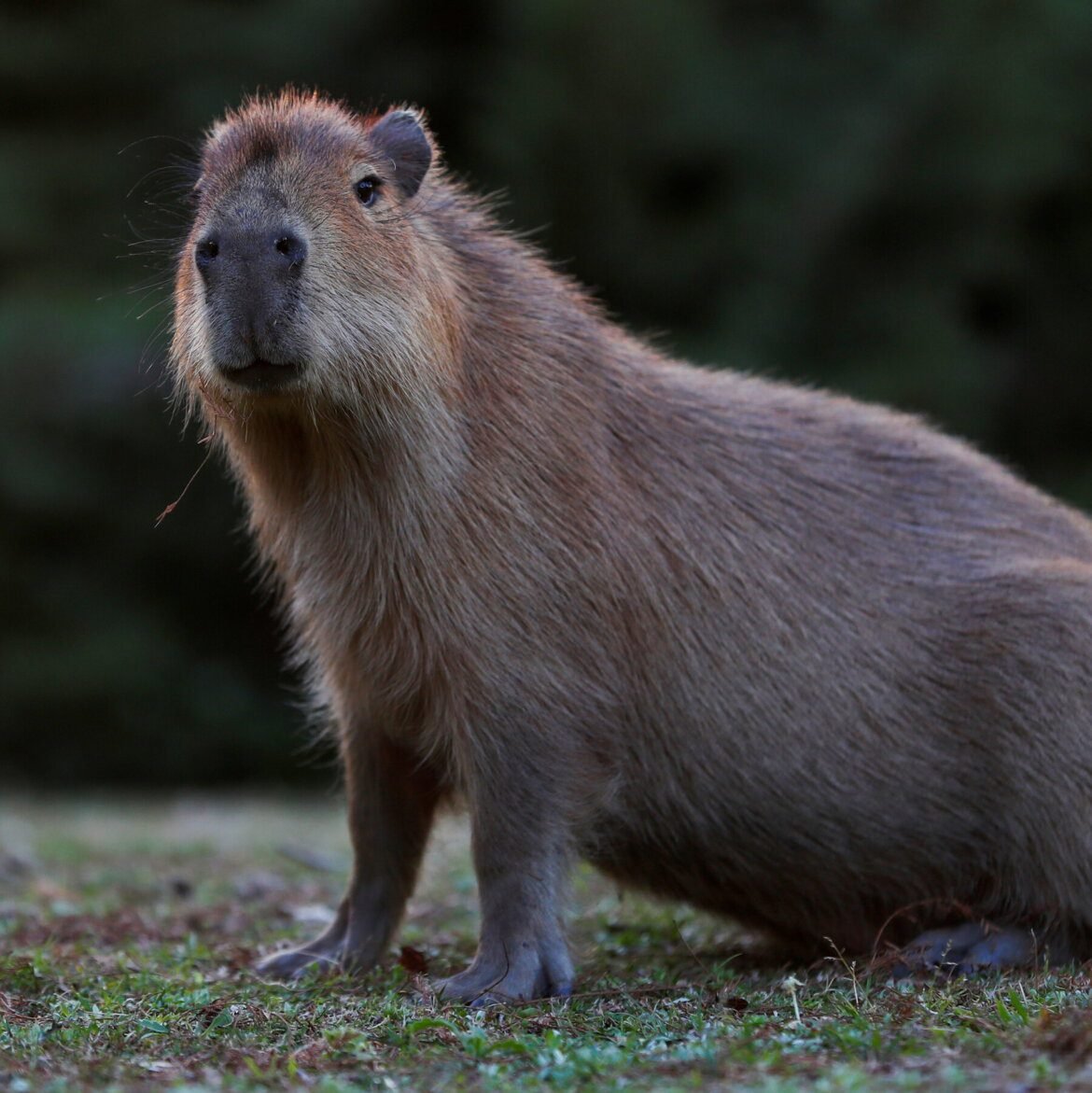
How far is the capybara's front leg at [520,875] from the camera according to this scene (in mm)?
4379

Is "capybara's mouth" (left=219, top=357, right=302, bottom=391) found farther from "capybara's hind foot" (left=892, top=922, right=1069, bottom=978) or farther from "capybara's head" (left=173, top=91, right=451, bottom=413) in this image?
"capybara's hind foot" (left=892, top=922, right=1069, bottom=978)

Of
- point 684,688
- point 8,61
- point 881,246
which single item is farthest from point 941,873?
point 8,61

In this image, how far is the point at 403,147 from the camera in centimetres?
473

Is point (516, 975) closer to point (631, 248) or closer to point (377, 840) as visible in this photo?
point (377, 840)

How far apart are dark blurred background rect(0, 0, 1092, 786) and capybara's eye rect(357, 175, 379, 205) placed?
28.6 feet

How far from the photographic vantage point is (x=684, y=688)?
4.73 m

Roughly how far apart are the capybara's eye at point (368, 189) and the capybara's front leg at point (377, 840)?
60.8 inches

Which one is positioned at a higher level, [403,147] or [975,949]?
[403,147]

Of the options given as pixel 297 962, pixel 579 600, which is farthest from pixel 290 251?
pixel 297 962

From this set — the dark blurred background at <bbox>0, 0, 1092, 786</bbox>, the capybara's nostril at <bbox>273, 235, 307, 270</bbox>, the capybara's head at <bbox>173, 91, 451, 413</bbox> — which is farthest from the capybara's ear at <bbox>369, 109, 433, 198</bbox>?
the dark blurred background at <bbox>0, 0, 1092, 786</bbox>

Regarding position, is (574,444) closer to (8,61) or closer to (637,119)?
(637,119)

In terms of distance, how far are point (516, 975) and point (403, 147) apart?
7.49 feet

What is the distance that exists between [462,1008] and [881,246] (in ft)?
35.2

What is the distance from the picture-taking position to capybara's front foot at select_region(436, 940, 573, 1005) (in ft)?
14.0
